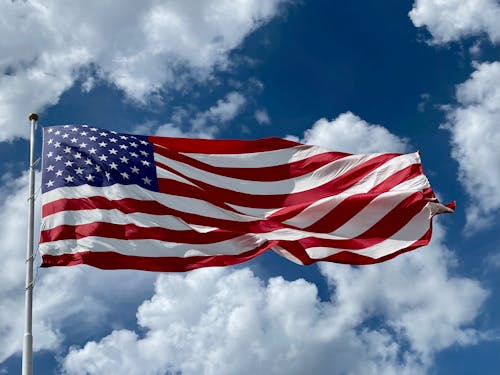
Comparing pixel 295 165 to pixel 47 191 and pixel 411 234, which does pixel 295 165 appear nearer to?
pixel 411 234

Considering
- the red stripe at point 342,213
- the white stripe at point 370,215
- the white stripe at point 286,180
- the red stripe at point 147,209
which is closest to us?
the red stripe at point 147,209

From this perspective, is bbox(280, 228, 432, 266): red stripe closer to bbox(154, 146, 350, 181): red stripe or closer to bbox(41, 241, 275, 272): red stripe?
bbox(41, 241, 275, 272): red stripe

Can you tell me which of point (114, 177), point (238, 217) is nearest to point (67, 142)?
point (114, 177)

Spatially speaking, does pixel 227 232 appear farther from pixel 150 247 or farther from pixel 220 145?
pixel 220 145

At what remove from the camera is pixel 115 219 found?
21531 millimetres

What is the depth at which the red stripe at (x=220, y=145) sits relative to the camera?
2534 centimetres

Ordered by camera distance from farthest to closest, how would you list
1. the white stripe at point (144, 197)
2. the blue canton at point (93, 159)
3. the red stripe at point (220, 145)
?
1. the red stripe at point (220, 145)
2. the blue canton at point (93, 159)
3. the white stripe at point (144, 197)

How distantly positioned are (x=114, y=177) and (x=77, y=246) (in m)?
3.03

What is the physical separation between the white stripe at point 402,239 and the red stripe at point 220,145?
14.9ft

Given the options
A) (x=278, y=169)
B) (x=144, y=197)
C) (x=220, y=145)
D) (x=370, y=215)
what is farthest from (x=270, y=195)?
(x=144, y=197)

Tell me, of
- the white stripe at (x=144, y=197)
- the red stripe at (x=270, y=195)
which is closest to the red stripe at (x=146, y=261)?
the white stripe at (x=144, y=197)

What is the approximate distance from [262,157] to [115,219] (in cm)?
638

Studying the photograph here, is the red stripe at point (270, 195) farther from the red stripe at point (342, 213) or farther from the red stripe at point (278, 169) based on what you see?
the red stripe at point (342, 213)

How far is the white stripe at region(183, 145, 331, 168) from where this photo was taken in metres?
25.5
